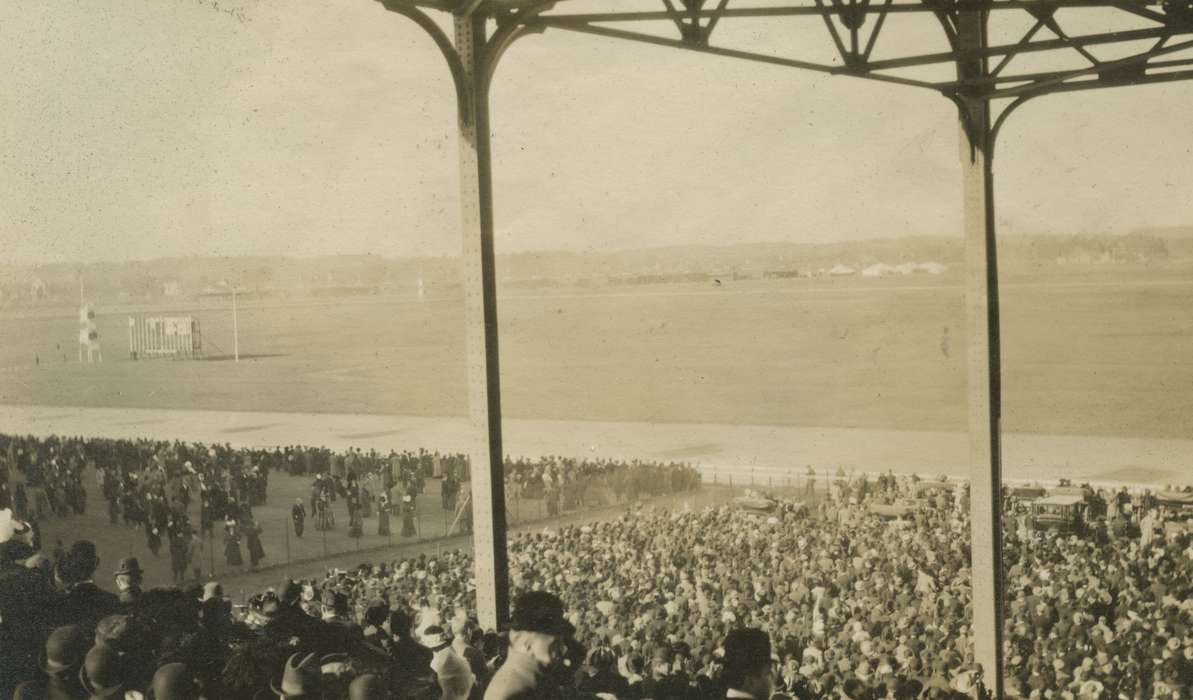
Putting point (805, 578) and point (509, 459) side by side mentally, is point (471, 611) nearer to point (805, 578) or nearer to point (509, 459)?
point (805, 578)

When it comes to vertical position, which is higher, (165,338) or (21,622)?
(165,338)

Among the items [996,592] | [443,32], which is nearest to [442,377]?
[996,592]

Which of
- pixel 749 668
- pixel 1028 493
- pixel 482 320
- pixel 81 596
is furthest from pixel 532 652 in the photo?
pixel 1028 493

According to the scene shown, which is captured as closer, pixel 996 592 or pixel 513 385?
pixel 996 592

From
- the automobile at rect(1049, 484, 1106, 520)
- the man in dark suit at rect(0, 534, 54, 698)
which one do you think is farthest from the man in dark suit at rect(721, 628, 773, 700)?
the automobile at rect(1049, 484, 1106, 520)

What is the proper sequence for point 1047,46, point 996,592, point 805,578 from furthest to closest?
point 805,578
point 996,592
point 1047,46

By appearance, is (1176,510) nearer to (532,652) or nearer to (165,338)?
(532,652)
